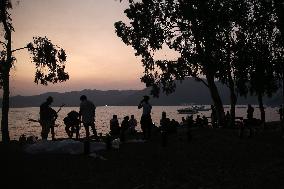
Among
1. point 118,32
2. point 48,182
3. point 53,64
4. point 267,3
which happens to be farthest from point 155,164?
point 118,32

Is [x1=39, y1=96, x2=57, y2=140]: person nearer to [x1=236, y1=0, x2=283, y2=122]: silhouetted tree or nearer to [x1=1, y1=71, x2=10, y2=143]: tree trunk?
[x1=1, y1=71, x2=10, y2=143]: tree trunk

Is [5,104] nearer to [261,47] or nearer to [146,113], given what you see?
[146,113]

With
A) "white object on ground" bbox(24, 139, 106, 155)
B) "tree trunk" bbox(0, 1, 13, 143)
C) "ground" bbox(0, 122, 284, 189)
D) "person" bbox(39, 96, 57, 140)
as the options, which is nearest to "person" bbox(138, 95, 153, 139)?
"ground" bbox(0, 122, 284, 189)

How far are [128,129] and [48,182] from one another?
16819mm

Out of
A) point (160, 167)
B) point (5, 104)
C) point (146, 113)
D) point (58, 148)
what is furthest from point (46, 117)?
point (160, 167)

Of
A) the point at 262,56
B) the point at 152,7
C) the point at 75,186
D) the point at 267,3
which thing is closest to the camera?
the point at 75,186

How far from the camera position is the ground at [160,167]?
10969mm

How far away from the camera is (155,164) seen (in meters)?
13.8

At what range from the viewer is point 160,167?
43.5 feet

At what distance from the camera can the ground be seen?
36.0ft

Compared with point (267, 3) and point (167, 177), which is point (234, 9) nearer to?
point (267, 3)

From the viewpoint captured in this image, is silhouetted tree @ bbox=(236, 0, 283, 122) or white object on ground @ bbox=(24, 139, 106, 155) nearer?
white object on ground @ bbox=(24, 139, 106, 155)

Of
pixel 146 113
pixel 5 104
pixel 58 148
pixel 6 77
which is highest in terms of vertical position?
pixel 6 77

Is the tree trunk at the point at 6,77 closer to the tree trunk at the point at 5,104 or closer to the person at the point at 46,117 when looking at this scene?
the tree trunk at the point at 5,104
